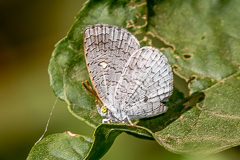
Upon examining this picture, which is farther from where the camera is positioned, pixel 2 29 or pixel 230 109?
pixel 2 29

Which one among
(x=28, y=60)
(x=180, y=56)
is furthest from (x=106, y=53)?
(x=28, y=60)

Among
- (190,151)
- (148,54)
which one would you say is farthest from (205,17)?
(190,151)

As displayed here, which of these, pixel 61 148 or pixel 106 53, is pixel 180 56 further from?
pixel 61 148

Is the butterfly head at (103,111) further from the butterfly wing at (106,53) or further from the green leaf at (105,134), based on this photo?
the green leaf at (105,134)

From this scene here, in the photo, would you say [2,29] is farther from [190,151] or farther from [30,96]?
[190,151]

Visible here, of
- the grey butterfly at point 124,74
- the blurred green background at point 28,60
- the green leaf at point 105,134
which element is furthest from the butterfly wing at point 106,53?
the blurred green background at point 28,60

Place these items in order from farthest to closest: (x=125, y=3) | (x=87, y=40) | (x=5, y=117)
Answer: (x=5, y=117)
(x=125, y=3)
(x=87, y=40)

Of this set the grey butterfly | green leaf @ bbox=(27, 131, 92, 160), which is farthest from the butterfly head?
green leaf @ bbox=(27, 131, 92, 160)
